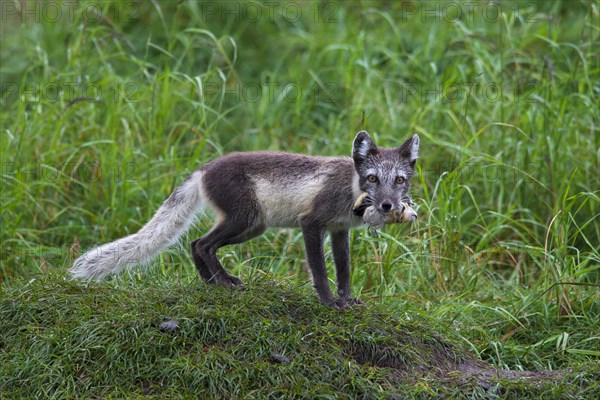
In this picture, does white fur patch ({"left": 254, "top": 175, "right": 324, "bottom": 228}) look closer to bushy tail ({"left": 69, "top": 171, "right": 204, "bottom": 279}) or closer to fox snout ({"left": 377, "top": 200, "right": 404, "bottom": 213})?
bushy tail ({"left": 69, "top": 171, "right": 204, "bottom": 279})

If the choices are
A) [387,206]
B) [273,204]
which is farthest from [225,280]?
[387,206]

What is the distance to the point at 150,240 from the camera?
16.1 ft

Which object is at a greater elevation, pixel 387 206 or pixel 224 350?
pixel 387 206

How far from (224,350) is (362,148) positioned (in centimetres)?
129

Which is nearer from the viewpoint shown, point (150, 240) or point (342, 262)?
point (342, 262)

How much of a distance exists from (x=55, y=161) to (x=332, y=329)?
10.6ft

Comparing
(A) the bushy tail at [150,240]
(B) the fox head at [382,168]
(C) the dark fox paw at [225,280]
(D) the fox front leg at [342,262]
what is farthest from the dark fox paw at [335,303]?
(A) the bushy tail at [150,240]

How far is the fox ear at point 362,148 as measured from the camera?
4551 millimetres

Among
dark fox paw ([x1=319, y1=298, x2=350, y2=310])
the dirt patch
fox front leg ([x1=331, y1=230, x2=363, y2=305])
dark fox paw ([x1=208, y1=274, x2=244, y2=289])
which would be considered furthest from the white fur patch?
the dirt patch

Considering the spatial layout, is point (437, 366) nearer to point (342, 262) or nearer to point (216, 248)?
Result: point (342, 262)

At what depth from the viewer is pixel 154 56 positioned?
9.20m

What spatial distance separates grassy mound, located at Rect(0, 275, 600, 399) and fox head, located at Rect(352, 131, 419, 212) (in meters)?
0.66

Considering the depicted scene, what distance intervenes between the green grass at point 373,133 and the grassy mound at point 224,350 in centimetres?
17

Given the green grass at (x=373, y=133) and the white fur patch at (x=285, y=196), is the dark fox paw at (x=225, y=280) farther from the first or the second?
the white fur patch at (x=285, y=196)
